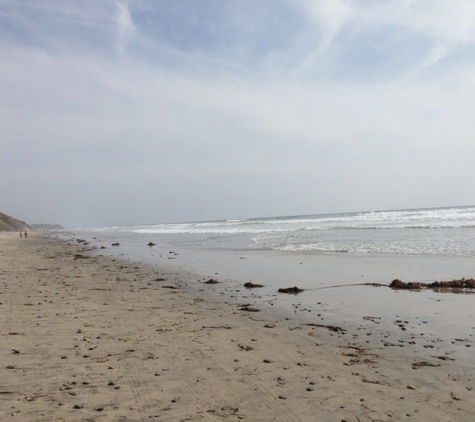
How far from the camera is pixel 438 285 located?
30.0 feet

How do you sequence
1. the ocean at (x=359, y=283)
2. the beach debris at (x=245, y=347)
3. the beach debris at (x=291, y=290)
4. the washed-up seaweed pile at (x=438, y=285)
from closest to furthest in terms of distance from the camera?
the beach debris at (x=245, y=347), the ocean at (x=359, y=283), the washed-up seaweed pile at (x=438, y=285), the beach debris at (x=291, y=290)

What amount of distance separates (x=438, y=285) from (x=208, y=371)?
282 inches

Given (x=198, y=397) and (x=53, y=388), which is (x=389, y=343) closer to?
(x=198, y=397)

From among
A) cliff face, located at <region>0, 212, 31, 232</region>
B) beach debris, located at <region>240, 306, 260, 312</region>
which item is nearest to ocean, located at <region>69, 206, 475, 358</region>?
beach debris, located at <region>240, 306, 260, 312</region>

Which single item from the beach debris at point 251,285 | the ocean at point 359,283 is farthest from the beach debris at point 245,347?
the beach debris at point 251,285

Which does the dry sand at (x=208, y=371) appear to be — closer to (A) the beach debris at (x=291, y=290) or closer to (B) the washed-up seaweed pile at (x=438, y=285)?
(A) the beach debris at (x=291, y=290)

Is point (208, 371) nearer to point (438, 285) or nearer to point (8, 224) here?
point (438, 285)

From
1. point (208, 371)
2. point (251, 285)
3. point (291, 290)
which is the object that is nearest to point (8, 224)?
point (251, 285)

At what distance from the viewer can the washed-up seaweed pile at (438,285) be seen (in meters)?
8.95

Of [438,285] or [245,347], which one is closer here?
[245,347]

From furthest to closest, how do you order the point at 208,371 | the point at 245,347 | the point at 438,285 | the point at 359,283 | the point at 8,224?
the point at 8,224
the point at 359,283
the point at 438,285
the point at 245,347
the point at 208,371

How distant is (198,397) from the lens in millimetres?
3873

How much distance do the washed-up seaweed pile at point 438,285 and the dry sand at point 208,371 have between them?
390cm

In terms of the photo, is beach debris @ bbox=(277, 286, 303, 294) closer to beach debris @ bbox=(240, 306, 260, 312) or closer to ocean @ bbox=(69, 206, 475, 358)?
ocean @ bbox=(69, 206, 475, 358)
